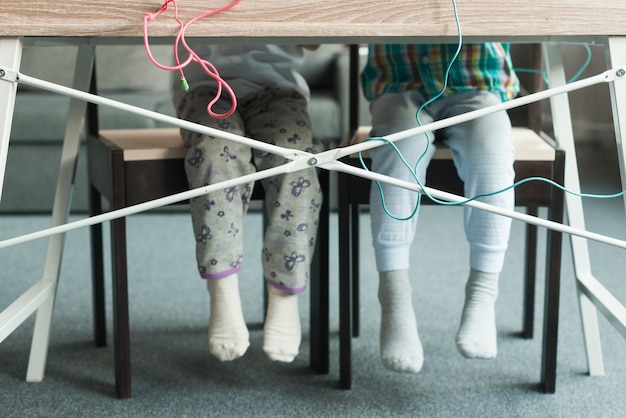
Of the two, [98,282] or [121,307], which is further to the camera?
[98,282]

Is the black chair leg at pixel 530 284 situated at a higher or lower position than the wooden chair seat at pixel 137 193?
lower

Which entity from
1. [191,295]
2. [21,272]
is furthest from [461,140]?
[21,272]

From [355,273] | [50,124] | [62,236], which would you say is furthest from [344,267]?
[50,124]

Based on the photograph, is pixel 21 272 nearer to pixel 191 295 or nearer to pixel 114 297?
pixel 191 295

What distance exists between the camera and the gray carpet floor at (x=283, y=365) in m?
1.21

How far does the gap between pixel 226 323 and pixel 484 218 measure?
385 mm

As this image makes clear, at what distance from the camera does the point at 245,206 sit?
3.96 feet

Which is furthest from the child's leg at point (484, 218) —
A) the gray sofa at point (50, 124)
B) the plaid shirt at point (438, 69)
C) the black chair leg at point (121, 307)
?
the gray sofa at point (50, 124)

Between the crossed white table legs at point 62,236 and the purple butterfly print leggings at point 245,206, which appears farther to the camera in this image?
the crossed white table legs at point 62,236

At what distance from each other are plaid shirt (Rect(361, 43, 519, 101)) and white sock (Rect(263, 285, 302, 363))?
40 centimetres

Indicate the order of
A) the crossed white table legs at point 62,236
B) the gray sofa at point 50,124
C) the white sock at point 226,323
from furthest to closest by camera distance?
1. the gray sofa at point 50,124
2. the crossed white table legs at point 62,236
3. the white sock at point 226,323

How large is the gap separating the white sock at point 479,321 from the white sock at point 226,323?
296 millimetres

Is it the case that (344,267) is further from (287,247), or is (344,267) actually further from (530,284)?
(530,284)

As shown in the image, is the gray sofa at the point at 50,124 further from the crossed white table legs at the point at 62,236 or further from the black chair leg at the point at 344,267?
the black chair leg at the point at 344,267
